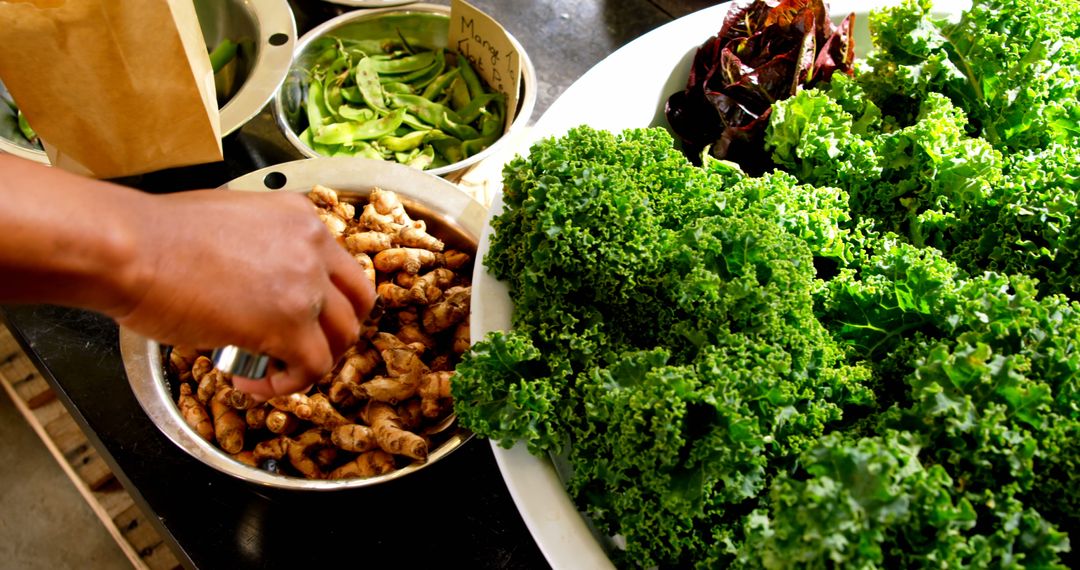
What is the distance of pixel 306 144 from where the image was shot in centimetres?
224

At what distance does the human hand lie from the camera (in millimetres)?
961

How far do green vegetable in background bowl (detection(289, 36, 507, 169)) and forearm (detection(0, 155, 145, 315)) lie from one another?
1.36 m

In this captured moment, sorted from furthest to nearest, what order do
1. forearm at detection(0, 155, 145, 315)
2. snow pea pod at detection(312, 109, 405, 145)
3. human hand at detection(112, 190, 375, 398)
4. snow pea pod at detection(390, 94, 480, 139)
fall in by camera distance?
snow pea pod at detection(390, 94, 480, 139) → snow pea pod at detection(312, 109, 405, 145) → human hand at detection(112, 190, 375, 398) → forearm at detection(0, 155, 145, 315)

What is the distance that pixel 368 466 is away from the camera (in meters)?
1.60

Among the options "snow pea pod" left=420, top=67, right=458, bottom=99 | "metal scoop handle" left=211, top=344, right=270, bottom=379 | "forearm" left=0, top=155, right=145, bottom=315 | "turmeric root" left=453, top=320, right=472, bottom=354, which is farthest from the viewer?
"snow pea pod" left=420, top=67, right=458, bottom=99

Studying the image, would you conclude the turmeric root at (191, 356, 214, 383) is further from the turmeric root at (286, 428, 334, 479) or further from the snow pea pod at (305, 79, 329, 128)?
the snow pea pod at (305, 79, 329, 128)

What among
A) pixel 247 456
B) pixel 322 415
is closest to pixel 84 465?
pixel 247 456

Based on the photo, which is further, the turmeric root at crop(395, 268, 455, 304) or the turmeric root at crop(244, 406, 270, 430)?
the turmeric root at crop(395, 268, 455, 304)

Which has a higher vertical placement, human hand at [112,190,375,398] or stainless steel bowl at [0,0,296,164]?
human hand at [112,190,375,398]

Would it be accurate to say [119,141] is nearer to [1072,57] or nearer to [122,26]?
[122,26]

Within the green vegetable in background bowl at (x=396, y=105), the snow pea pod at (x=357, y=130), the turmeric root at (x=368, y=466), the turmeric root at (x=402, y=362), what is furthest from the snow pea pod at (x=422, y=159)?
the turmeric root at (x=368, y=466)

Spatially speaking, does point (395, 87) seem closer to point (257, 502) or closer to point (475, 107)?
point (475, 107)

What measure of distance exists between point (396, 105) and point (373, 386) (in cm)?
104

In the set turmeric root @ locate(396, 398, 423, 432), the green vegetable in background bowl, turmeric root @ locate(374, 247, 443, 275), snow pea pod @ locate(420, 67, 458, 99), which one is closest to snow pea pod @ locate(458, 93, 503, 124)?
the green vegetable in background bowl
